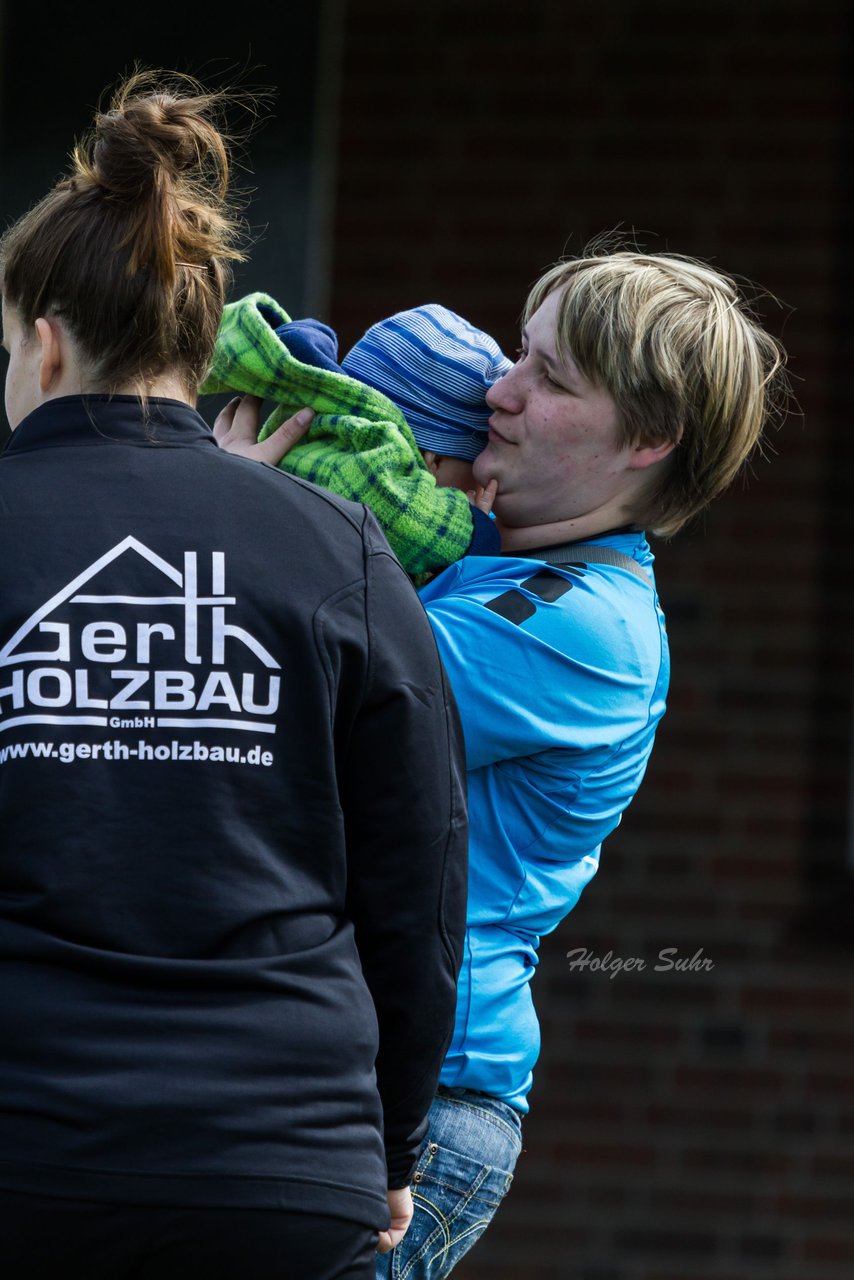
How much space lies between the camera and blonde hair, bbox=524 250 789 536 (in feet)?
6.84

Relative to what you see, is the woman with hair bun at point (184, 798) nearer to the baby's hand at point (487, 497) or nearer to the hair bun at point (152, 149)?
the hair bun at point (152, 149)

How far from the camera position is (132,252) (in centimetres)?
156

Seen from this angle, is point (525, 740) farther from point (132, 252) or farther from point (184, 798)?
point (132, 252)

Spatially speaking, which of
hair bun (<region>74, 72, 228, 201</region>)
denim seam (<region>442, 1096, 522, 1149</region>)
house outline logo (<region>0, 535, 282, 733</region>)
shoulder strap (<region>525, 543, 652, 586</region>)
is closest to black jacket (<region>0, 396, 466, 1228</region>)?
house outline logo (<region>0, 535, 282, 733</region>)

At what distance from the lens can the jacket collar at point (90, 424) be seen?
1.58 m

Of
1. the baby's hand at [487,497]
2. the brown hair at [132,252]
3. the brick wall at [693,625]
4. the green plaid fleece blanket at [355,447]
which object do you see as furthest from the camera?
the brick wall at [693,625]

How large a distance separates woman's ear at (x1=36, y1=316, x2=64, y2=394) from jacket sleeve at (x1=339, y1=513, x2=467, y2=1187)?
1.10 ft

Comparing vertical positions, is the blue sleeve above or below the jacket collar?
below

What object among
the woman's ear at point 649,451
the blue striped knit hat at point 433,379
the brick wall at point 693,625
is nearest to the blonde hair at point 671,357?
the woman's ear at point 649,451

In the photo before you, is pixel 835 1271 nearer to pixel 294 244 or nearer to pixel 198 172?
pixel 294 244

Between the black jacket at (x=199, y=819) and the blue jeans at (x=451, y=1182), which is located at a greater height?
the black jacket at (x=199, y=819)

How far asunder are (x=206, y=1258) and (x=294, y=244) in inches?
139

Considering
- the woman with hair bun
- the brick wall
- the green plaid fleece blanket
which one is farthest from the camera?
the brick wall

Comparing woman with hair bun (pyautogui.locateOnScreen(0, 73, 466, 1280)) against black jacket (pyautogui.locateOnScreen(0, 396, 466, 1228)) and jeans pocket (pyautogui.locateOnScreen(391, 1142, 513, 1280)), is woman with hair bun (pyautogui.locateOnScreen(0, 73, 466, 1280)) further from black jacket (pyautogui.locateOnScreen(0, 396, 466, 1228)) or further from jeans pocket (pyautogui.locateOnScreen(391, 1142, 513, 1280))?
jeans pocket (pyautogui.locateOnScreen(391, 1142, 513, 1280))
